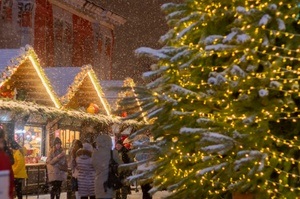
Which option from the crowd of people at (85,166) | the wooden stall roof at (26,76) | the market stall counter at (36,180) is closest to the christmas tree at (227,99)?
the crowd of people at (85,166)

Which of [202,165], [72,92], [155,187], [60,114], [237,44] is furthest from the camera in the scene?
[72,92]

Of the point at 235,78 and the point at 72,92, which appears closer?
the point at 235,78

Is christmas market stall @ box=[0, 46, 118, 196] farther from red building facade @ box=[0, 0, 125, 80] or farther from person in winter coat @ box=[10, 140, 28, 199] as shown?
red building facade @ box=[0, 0, 125, 80]

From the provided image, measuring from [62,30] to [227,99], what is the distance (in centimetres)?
2847

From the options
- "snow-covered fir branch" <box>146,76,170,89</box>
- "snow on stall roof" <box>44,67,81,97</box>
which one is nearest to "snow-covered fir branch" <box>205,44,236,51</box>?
"snow-covered fir branch" <box>146,76,170,89</box>

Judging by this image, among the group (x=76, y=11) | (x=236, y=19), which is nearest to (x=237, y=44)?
(x=236, y=19)

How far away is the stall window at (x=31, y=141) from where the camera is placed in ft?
81.4

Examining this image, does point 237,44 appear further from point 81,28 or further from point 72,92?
point 81,28

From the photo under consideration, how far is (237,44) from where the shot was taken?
7.87 meters

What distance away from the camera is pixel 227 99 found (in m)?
8.23

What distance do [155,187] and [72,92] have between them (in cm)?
1553

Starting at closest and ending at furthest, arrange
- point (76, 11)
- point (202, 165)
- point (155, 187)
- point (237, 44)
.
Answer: point (237, 44), point (202, 165), point (155, 187), point (76, 11)

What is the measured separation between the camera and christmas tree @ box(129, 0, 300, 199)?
7.80 meters

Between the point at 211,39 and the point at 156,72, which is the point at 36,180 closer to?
the point at 156,72
